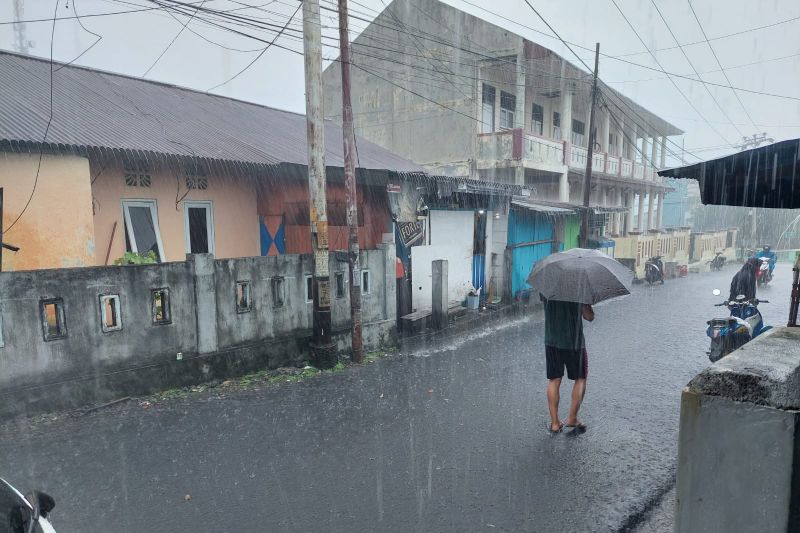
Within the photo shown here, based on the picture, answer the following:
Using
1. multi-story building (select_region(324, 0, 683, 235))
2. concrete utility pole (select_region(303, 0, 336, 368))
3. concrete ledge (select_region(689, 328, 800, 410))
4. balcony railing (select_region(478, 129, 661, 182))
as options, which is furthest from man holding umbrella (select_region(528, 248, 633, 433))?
balcony railing (select_region(478, 129, 661, 182))

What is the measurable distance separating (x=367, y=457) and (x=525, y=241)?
10.8m

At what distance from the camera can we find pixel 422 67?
1741 cm

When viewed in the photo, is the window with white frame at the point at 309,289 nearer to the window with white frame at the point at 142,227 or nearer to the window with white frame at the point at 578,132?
the window with white frame at the point at 142,227

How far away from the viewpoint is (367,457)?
444 centimetres

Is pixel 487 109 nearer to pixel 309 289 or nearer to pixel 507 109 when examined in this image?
pixel 507 109

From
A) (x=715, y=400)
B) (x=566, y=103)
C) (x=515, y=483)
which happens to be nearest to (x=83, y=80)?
(x=515, y=483)

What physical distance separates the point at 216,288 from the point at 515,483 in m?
4.55

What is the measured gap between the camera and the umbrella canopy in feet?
14.8

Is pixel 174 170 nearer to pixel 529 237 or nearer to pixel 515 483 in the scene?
pixel 515 483

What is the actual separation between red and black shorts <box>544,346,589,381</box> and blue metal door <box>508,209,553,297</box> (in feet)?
26.3

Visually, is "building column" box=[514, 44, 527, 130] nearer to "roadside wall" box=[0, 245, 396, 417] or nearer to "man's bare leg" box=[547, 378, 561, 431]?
"roadside wall" box=[0, 245, 396, 417]

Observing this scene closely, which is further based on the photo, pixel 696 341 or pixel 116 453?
pixel 696 341


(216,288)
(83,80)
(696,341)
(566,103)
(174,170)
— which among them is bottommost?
(696,341)

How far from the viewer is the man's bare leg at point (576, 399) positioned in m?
4.85
